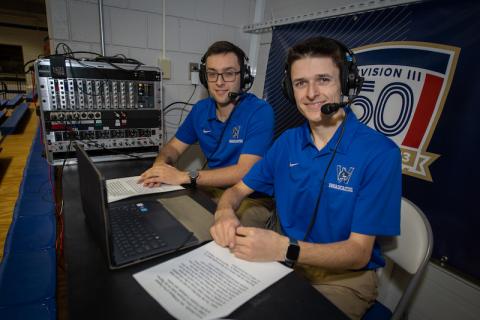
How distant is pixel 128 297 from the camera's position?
531 millimetres

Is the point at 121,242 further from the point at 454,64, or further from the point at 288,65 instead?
the point at 454,64

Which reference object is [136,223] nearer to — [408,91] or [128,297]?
[128,297]

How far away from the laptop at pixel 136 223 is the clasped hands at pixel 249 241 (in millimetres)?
58

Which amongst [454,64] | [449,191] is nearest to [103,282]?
[449,191]

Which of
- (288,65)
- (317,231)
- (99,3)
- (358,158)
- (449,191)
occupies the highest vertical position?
(99,3)

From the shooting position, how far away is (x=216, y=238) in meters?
0.73

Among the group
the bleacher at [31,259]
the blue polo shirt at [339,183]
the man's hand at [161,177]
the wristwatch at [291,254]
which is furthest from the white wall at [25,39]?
the wristwatch at [291,254]

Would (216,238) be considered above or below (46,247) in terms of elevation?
above

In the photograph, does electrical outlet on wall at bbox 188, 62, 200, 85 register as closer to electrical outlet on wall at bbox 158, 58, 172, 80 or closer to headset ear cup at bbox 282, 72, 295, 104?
electrical outlet on wall at bbox 158, 58, 172, 80

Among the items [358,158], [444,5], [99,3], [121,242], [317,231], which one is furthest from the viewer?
[99,3]

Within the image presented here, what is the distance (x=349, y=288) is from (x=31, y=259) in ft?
3.68

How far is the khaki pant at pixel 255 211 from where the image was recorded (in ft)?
4.06

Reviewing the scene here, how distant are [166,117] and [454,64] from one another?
68.7 inches

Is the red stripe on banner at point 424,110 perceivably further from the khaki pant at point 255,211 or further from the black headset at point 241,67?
the black headset at point 241,67
